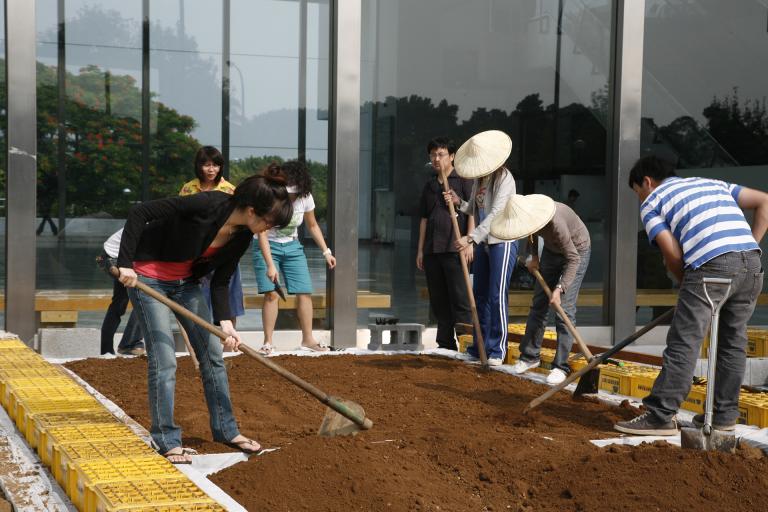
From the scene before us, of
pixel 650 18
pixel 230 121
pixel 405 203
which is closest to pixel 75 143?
pixel 230 121

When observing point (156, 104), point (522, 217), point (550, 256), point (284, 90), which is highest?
point (284, 90)

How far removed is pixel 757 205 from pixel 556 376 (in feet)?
7.28

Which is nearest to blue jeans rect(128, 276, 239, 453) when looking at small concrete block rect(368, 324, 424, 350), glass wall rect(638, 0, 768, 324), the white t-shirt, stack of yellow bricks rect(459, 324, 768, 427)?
stack of yellow bricks rect(459, 324, 768, 427)

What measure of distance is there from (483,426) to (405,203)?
436 centimetres

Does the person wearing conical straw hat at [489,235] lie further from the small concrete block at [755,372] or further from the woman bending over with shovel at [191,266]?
the woman bending over with shovel at [191,266]

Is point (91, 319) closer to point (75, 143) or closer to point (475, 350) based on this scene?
point (75, 143)

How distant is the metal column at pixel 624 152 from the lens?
33.1 feet

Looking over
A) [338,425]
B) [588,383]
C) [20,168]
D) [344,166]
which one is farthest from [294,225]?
[338,425]

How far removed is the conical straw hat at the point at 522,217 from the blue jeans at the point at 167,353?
2.51m

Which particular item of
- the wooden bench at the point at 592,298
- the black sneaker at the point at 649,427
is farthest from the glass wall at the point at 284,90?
the black sneaker at the point at 649,427

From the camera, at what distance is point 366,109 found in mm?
9562

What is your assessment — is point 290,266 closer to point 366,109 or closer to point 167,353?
point 366,109

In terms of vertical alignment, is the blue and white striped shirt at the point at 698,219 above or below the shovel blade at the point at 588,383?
above

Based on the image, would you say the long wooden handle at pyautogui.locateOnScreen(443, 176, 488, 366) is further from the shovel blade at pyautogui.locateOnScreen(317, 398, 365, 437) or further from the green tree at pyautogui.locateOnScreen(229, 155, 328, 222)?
the shovel blade at pyautogui.locateOnScreen(317, 398, 365, 437)
